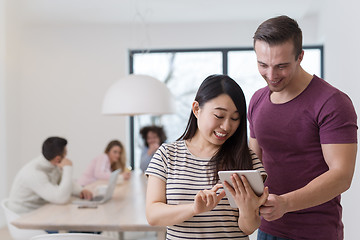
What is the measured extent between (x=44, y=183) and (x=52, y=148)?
0.28 metres

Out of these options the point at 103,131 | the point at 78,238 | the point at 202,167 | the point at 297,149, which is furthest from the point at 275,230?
the point at 103,131

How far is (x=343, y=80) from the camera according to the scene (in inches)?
156

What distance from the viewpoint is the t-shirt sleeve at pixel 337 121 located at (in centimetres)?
160

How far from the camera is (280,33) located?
1608mm

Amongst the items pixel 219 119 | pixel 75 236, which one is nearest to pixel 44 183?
pixel 75 236

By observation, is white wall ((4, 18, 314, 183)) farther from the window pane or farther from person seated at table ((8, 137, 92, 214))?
person seated at table ((8, 137, 92, 214))

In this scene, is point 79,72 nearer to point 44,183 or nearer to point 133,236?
point 133,236

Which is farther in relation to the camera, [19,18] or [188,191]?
[19,18]

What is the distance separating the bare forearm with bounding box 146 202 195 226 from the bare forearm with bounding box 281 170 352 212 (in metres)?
0.32

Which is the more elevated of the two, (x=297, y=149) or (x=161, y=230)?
(x=297, y=149)

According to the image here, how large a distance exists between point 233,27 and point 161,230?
15.6 ft

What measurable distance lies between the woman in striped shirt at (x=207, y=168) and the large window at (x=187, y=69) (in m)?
5.52

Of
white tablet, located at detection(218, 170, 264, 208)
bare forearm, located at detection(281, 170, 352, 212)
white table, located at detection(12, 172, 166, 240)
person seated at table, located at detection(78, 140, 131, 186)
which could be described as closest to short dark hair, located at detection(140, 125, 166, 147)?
person seated at table, located at detection(78, 140, 131, 186)

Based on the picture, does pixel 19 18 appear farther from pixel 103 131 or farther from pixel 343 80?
pixel 343 80
